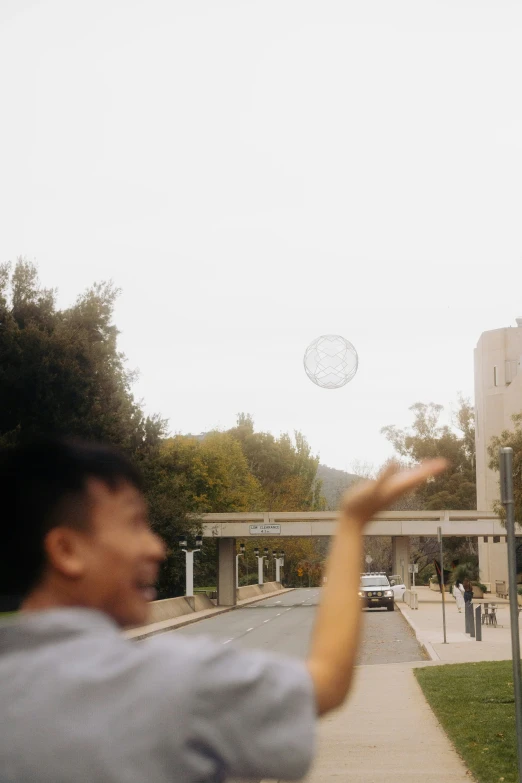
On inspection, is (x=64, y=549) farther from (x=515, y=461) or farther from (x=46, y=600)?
(x=515, y=461)

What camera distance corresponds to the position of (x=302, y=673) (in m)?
1.53

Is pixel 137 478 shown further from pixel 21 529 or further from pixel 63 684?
pixel 63 684

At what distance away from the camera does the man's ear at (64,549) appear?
5.47 ft

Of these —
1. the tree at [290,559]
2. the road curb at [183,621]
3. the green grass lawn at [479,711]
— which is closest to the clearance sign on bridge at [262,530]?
the road curb at [183,621]

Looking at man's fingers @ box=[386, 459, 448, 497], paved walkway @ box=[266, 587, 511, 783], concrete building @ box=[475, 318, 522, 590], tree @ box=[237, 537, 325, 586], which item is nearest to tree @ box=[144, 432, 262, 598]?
tree @ box=[237, 537, 325, 586]

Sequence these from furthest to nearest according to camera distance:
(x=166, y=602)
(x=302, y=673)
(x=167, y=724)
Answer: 1. (x=166, y=602)
2. (x=302, y=673)
3. (x=167, y=724)

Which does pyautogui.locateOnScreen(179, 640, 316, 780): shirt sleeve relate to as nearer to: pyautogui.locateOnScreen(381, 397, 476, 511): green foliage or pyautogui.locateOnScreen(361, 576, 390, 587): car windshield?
pyautogui.locateOnScreen(361, 576, 390, 587): car windshield

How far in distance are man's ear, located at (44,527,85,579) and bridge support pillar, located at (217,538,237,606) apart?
56068mm

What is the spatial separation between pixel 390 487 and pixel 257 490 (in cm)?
9419

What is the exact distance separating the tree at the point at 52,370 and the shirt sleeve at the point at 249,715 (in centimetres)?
3305

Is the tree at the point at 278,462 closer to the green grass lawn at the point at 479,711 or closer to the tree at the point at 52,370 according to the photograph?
the tree at the point at 52,370

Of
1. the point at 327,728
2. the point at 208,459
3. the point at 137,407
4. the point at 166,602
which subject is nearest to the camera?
the point at 327,728

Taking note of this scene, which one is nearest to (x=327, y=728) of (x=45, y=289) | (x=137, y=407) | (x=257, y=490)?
(x=45, y=289)

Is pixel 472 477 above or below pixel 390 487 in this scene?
above
